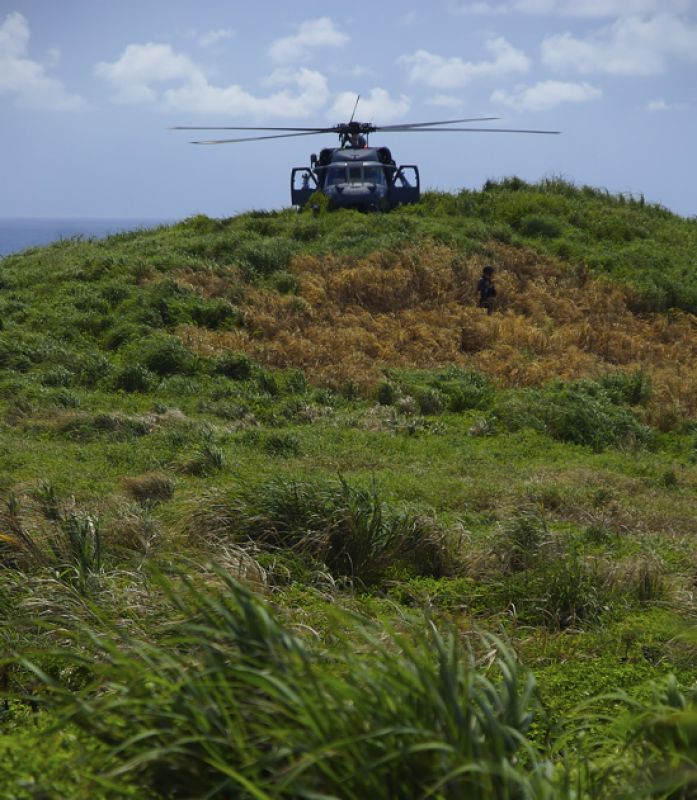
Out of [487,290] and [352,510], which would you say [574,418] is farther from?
[352,510]

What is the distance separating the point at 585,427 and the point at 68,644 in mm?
9897

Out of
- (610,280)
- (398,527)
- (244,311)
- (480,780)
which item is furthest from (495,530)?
(610,280)

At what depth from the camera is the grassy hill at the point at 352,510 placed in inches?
122

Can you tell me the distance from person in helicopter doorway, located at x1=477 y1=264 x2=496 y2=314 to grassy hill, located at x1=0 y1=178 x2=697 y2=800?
52 cm

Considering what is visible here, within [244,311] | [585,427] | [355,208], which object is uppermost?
[355,208]

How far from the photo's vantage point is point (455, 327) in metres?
19.2

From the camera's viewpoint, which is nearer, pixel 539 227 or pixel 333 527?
pixel 333 527

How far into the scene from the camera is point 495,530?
821 centimetres

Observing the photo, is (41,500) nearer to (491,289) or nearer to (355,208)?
(491,289)

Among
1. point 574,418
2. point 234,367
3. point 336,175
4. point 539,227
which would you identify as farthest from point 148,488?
point 336,175

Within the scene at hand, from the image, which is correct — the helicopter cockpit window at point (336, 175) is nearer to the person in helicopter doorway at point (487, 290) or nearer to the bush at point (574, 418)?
the person in helicopter doorway at point (487, 290)

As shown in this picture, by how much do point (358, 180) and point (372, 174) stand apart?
452mm

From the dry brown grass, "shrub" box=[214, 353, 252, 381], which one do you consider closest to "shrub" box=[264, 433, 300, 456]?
the dry brown grass

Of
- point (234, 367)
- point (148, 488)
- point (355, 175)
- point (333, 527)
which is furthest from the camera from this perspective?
point (355, 175)
